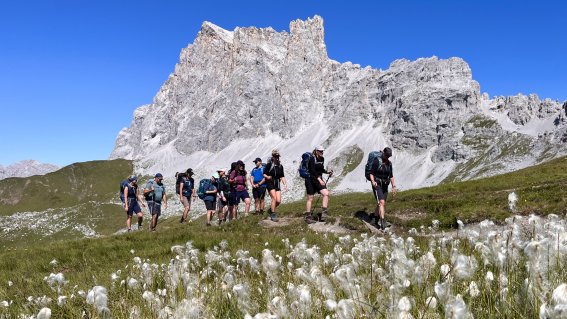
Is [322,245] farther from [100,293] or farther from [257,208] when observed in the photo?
[257,208]

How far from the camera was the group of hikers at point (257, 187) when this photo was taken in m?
19.4

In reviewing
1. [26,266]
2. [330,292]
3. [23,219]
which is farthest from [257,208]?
[23,219]

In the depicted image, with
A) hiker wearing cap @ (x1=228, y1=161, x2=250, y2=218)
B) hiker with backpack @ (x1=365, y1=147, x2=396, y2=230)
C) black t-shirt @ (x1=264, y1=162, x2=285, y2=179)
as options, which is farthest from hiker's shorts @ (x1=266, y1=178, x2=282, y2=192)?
hiker with backpack @ (x1=365, y1=147, x2=396, y2=230)

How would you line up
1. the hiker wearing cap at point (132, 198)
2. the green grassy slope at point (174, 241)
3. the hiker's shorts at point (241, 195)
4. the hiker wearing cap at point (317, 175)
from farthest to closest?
the hiker wearing cap at point (132, 198) < the hiker's shorts at point (241, 195) < the hiker wearing cap at point (317, 175) < the green grassy slope at point (174, 241)

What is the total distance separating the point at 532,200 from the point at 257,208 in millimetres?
15049

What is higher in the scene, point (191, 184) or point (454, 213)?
point (191, 184)

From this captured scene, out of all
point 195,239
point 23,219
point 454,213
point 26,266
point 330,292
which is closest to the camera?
point 330,292

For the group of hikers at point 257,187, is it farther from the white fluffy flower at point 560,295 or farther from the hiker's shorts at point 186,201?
the white fluffy flower at point 560,295

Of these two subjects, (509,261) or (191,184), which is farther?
(191,184)

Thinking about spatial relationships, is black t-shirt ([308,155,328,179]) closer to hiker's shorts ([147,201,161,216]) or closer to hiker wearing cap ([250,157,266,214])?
hiker wearing cap ([250,157,266,214])

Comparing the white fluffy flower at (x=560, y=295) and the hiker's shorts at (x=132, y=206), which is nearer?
the white fluffy flower at (x=560, y=295)

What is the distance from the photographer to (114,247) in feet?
54.5

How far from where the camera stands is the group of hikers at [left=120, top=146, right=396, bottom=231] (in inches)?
764

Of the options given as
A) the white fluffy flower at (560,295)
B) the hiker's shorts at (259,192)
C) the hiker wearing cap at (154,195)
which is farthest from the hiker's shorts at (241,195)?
the white fluffy flower at (560,295)
